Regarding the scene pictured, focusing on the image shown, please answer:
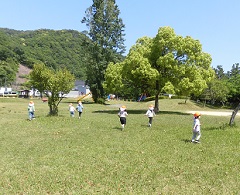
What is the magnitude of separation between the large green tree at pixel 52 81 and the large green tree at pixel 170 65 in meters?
9.89

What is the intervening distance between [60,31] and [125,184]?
184601 mm

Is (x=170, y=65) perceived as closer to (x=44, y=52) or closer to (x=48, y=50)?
(x=44, y=52)

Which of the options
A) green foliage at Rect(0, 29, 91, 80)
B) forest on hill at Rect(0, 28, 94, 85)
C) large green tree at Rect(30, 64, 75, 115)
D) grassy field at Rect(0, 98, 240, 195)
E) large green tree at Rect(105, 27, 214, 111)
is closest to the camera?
grassy field at Rect(0, 98, 240, 195)

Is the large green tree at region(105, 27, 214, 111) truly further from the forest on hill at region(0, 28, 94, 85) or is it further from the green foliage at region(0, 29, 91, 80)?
the green foliage at region(0, 29, 91, 80)

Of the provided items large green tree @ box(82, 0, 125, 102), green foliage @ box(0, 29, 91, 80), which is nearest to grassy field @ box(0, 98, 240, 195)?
large green tree @ box(82, 0, 125, 102)

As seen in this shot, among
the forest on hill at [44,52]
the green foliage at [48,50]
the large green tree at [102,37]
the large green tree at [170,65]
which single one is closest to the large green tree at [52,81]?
the large green tree at [170,65]

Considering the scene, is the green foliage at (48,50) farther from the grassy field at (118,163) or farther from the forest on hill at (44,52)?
the grassy field at (118,163)

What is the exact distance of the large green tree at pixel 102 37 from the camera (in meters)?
56.9

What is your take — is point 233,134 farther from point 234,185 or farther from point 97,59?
point 97,59

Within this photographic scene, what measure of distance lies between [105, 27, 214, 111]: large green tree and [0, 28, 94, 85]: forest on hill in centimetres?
9420

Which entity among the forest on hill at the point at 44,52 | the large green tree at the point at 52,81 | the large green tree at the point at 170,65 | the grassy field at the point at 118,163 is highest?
the forest on hill at the point at 44,52

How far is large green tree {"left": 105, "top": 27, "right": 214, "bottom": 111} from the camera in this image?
1330 inches

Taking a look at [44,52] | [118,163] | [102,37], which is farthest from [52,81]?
[44,52]

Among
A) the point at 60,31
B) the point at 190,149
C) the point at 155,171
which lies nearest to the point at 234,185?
the point at 155,171
